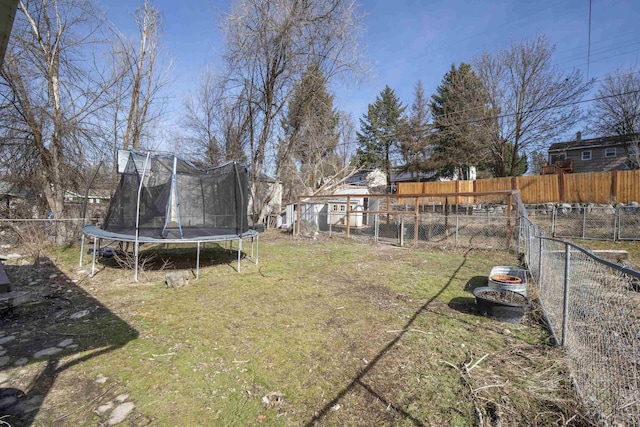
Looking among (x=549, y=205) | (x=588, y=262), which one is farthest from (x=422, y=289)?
(x=549, y=205)

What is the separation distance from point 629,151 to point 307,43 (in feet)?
81.6

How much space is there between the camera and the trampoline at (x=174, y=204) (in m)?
6.05

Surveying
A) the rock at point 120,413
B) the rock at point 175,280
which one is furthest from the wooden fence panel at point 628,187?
the rock at point 120,413

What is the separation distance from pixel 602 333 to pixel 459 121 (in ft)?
71.8

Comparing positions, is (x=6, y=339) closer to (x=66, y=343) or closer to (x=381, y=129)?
(x=66, y=343)

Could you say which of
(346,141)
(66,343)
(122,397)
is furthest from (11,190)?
(346,141)

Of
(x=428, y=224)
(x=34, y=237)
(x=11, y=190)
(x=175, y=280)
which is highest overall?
(x=11, y=190)

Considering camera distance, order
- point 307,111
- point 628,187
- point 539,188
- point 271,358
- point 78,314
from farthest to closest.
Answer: point 539,188 → point 628,187 → point 307,111 → point 78,314 → point 271,358

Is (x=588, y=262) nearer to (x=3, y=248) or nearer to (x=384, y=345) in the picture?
(x=384, y=345)

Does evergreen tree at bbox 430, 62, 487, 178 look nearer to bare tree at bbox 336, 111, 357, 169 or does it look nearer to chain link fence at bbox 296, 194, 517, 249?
chain link fence at bbox 296, 194, 517, 249

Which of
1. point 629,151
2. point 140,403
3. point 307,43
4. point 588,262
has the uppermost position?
point 307,43

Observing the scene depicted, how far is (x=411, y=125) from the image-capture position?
92.7 feet

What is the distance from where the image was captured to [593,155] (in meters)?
24.3

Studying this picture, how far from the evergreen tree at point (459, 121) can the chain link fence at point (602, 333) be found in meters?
19.8
